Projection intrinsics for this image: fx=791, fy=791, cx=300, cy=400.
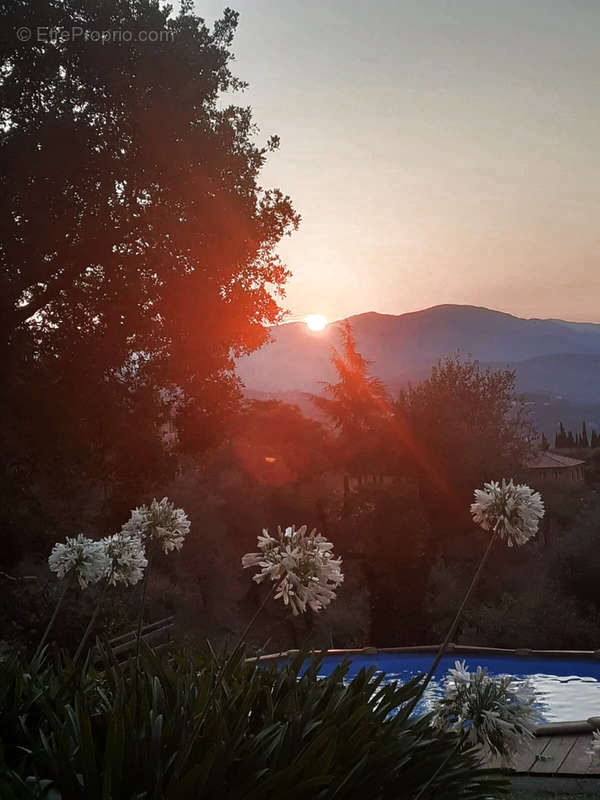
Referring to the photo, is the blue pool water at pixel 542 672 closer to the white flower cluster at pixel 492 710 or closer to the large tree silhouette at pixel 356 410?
the white flower cluster at pixel 492 710

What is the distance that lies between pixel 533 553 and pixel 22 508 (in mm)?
17478

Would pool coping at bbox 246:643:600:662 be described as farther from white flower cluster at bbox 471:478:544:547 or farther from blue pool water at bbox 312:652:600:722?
white flower cluster at bbox 471:478:544:547

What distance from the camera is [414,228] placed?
19016 millimetres

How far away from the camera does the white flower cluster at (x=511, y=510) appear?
4.18 meters

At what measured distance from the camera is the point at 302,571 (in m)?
3.87

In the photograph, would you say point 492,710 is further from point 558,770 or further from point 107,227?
point 107,227

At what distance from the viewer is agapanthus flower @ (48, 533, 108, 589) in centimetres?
530

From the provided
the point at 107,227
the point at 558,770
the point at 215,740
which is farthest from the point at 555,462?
the point at 215,740

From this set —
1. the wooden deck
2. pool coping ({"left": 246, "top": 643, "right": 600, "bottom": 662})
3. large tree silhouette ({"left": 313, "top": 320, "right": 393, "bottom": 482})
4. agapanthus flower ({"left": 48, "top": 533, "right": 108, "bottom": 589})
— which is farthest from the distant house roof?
agapanthus flower ({"left": 48, "top": 533, "right": 108, "bottom": 589})

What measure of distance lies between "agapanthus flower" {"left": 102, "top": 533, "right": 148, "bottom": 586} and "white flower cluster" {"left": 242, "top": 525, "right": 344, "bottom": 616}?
1711 millimetres

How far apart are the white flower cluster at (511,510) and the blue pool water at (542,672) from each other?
35.3 ft

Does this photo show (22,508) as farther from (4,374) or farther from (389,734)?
(389,734)

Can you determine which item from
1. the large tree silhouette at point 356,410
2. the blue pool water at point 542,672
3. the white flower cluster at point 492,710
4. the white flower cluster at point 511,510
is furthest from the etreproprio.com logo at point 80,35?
the large tree silhouette at point 356,410

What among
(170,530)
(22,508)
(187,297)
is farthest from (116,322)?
(170,530)
